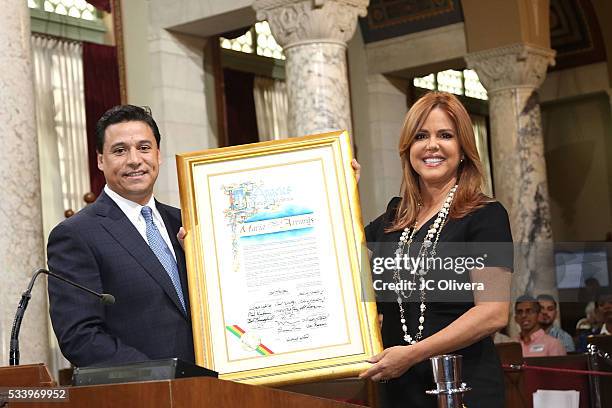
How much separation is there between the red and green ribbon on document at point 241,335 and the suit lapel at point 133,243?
0.19 m

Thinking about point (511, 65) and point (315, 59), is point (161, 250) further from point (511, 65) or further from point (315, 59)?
point (511, 65)

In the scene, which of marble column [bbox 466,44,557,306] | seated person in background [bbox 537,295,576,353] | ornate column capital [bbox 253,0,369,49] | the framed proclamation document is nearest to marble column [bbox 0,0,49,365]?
the framed proclamation document

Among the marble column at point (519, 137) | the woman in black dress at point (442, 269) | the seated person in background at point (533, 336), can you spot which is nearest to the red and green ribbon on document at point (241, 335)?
the woman in black dress at point (442, 269)

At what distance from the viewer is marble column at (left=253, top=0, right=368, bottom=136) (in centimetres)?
995

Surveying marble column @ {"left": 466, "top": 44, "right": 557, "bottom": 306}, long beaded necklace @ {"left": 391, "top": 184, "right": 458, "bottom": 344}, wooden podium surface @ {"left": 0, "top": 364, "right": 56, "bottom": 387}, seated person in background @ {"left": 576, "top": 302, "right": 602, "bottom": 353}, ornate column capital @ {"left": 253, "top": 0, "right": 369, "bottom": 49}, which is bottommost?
seated person in background @ {"left": 576, "top": 302, "right": 602, "bottom": 353}

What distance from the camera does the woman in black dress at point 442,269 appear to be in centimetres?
338

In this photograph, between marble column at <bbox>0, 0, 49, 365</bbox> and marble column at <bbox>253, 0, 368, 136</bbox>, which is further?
marble column at <bbox>253, 0, 368, 136</bbox>

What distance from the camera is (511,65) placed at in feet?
43.5

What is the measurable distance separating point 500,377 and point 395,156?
38.6 ft

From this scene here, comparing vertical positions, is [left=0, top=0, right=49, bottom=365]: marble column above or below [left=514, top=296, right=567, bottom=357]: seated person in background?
above

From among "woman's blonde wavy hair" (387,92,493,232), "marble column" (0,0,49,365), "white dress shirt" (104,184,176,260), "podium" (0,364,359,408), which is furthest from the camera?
"marble column" (0,0,49,365)

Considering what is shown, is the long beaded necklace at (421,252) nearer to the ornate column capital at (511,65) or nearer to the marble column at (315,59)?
the marble column at (315,59)

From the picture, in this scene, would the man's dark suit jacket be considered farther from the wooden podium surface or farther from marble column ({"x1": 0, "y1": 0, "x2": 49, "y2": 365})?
marble column ({"x1": 0, "y1": 0, "x2": 49, "y2": 365})

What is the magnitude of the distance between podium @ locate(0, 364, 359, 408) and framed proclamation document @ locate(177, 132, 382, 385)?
824 millimetres
